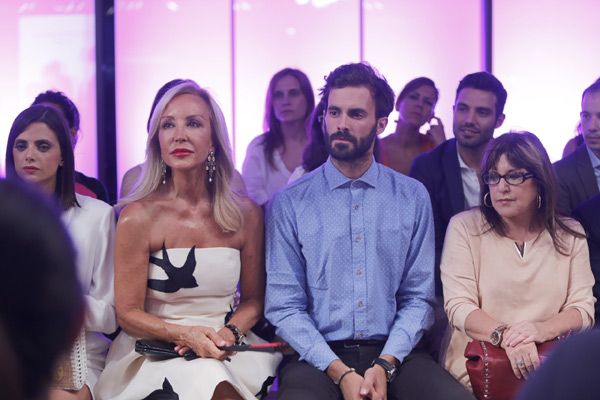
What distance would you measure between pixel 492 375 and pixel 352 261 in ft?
2.23

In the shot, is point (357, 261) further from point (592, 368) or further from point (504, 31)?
point (504, 31)

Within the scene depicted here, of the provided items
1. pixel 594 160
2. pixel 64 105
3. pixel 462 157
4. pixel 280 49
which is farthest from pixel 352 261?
pixel 280 49

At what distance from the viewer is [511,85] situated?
613cm

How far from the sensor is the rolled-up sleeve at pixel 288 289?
321 centimetres

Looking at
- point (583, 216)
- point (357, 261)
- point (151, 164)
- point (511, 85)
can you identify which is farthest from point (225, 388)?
point (511, 85)

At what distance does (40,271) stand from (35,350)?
85 millimetres

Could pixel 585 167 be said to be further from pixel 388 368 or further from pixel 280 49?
pixel 280 49

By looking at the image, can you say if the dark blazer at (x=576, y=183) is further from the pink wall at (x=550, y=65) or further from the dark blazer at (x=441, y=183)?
the pink wall at (x=550, y=65)

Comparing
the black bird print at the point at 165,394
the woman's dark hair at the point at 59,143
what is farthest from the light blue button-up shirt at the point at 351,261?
the woman's dark hair at the point at 59,143

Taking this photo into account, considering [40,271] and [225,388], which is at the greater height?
[40,271]

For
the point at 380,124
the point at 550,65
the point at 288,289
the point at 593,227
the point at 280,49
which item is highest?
the point at 280,49

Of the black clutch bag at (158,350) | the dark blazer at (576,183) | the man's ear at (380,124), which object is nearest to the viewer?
the black clutch bag at (158,350)

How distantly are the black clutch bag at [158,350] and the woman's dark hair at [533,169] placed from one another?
1248 mm

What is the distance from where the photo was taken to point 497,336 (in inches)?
122
